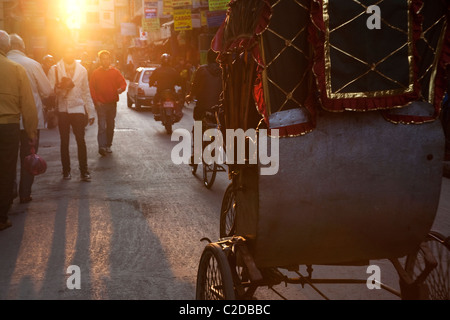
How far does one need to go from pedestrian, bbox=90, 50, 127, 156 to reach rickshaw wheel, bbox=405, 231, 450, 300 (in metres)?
10.2

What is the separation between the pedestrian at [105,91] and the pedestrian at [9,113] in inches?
233

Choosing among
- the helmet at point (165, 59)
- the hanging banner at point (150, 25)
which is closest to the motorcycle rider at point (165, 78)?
the helmet at point (165, 59)

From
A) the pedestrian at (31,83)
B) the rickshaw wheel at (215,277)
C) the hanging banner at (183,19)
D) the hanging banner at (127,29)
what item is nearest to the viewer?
the rickshaw wheel at (215,277)

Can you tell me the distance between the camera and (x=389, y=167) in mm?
3525

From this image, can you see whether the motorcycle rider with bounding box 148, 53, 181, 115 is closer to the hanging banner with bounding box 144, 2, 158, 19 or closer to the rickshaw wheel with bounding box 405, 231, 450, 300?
the rickshaw wheel with bounding box 405, 231, 450, 300

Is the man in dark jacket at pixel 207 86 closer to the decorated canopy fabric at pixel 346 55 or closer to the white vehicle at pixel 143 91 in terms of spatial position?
the decorated canopy fabric at pixel 346 55

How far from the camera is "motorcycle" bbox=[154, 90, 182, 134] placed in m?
17.4

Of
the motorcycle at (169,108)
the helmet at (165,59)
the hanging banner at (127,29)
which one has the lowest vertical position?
the motorcycle at (169,108)

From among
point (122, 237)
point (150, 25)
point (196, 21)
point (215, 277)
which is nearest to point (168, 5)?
point (196, 21)

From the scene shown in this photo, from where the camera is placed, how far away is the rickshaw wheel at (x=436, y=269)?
12.3 ft

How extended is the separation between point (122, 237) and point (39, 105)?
2.91 metres

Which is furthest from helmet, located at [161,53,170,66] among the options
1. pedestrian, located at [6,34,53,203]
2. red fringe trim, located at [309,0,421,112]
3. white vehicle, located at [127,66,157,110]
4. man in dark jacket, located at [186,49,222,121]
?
red fringe trim, located at [309,0,421,112]
